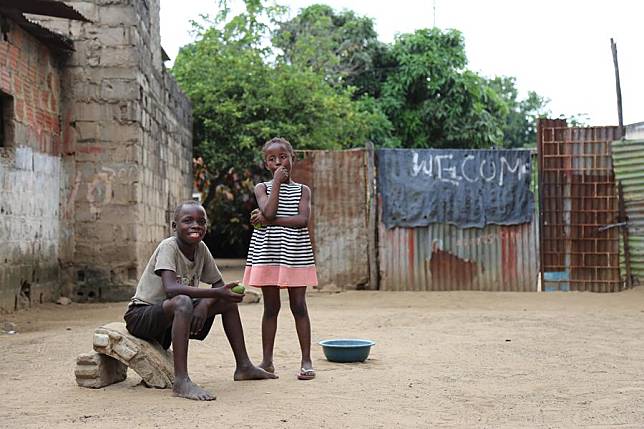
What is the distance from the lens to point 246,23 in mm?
21828

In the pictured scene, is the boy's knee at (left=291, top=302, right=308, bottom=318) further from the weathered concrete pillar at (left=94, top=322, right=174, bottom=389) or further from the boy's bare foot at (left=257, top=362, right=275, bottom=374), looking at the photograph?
the weathered concrete pillar at (left=94, top=322, right=174, bottom=389)

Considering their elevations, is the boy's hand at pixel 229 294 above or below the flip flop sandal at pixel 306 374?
above

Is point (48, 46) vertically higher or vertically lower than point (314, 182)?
higher

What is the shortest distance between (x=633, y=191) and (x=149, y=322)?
26.2 ft

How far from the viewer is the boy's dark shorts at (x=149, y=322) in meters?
4.50

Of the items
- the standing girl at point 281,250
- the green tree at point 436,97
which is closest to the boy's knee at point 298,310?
the standing girl at point 281,250

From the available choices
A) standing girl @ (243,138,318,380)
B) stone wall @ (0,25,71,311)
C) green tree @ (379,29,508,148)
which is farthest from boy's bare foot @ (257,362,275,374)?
green tree @ (379,29,508,148)

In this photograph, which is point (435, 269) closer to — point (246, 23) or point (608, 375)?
point (608, 375)

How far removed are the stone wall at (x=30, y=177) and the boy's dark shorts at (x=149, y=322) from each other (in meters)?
4.19

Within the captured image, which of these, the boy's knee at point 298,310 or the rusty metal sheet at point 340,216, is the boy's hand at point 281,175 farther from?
the rusty metal sheet at point 340,216

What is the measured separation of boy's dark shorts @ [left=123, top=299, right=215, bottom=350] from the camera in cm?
450

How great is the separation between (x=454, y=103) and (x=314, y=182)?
14.0 m

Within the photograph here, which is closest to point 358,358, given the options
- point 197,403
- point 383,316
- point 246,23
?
point 197,403

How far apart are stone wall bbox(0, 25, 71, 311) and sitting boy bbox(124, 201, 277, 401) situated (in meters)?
4.22
